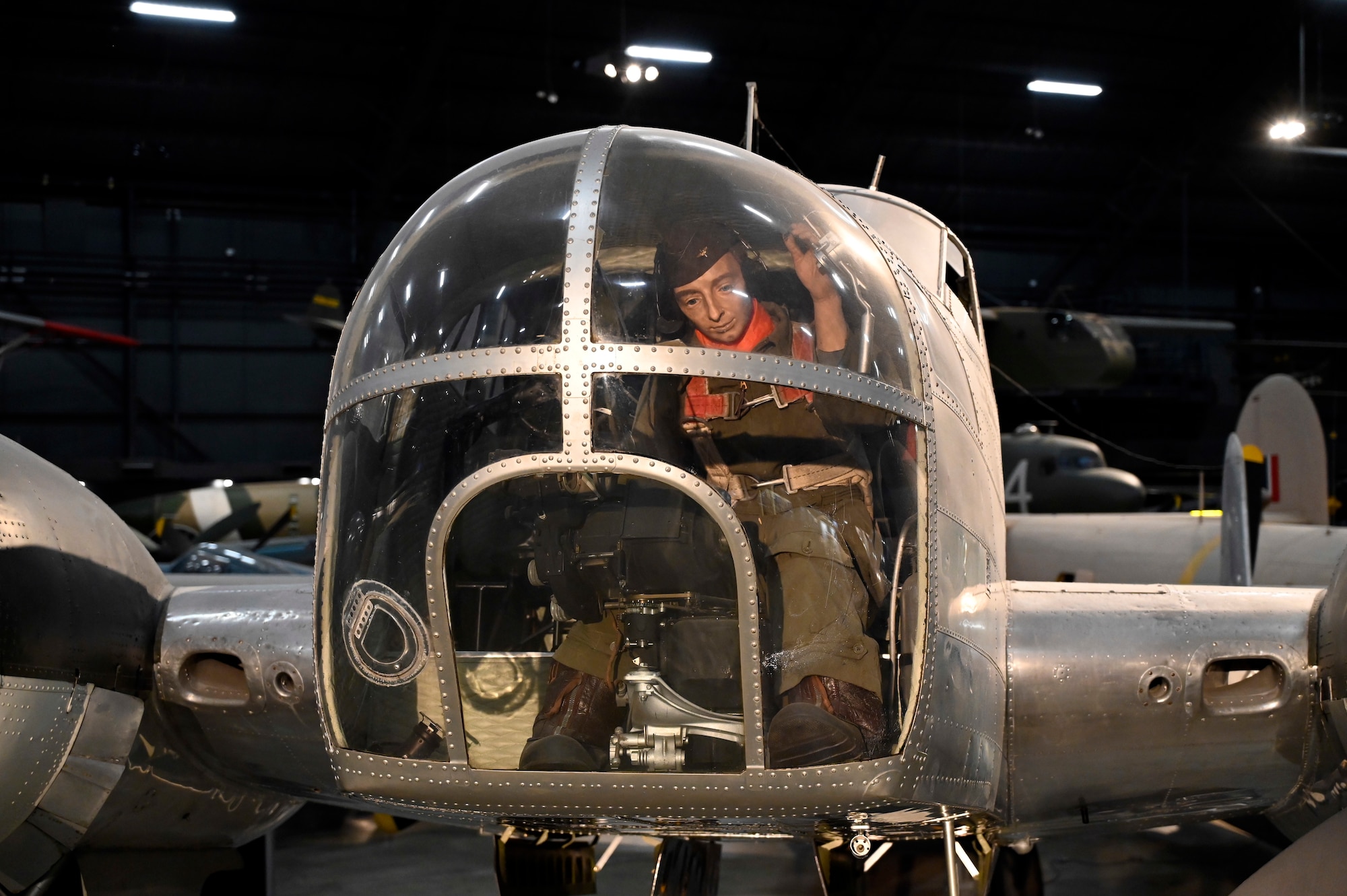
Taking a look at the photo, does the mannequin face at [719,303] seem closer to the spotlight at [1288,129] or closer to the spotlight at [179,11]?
the spotlight at [1288,129]

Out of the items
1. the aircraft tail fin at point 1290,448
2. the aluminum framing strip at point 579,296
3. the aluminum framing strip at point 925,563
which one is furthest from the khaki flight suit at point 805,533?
the aircraft tail fin at point 1290,448

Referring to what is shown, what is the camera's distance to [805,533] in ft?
9.29

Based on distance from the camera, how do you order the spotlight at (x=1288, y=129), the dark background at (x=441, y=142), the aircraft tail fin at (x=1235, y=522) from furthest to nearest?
the dark background at (x=441, y=142), the spotlight at (x=1288, y=129), the aircraft tail fin at (x=1235, y=522)

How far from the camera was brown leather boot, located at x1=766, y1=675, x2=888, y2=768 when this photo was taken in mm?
2754

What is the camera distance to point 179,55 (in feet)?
60.0

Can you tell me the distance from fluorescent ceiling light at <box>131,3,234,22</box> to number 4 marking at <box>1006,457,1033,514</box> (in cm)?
1310

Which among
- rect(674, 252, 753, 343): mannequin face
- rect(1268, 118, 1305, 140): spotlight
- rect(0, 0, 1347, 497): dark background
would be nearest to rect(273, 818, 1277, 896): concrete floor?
rect(674, 252, 753, 343): mannequin face

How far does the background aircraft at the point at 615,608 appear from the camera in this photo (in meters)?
2.76

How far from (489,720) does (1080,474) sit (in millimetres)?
15252

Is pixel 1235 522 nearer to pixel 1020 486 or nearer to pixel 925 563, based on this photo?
pixel 925 563

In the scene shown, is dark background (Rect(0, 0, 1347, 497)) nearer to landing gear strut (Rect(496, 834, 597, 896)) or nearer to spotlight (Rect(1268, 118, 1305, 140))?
spotlight (Rect(1268, 118, 1305, 140))

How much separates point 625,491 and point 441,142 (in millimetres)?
19616

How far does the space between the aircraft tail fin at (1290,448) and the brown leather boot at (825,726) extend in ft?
33.2

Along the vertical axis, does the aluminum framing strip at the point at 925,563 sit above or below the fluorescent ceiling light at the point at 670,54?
below
